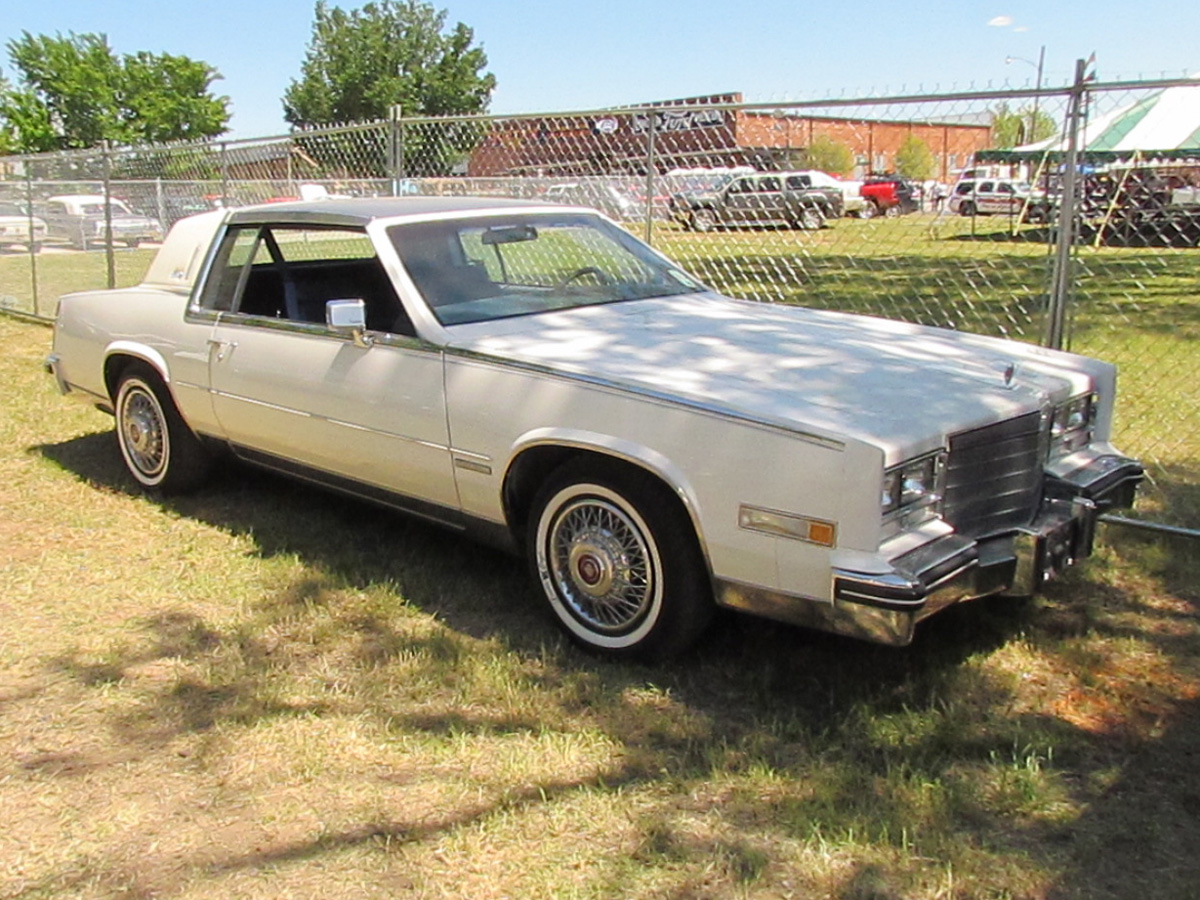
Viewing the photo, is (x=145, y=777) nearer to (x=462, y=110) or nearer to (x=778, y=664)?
(x=778, y=664)

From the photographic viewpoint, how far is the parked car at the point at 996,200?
641 cm

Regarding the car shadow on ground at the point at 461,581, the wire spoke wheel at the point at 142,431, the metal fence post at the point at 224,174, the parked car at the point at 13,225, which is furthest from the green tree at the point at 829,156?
the parked car at the point at 13,225

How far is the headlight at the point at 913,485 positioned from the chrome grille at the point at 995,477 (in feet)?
0.21

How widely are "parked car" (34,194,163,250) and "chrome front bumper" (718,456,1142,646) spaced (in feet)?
35.1

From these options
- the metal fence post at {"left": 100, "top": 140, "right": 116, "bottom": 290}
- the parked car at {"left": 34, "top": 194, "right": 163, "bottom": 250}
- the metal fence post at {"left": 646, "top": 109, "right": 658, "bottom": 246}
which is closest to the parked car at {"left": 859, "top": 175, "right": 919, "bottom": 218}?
the metal fence post at {"left": 646, "top": 109, "right": 658, "bottom": 246}

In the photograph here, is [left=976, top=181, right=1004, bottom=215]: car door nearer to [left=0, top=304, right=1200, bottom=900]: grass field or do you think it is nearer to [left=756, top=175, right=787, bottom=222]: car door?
[left=756, top=175, right=787, bottom=222]: car door

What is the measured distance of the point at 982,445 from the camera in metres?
3.54

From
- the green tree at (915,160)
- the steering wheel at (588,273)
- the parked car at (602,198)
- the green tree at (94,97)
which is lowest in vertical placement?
the steering wheel at (588,273)

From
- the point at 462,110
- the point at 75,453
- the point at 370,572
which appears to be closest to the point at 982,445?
the point at 370,572

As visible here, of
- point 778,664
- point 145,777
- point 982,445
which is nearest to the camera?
point 145,777

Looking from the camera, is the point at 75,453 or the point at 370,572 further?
the point at 75,453

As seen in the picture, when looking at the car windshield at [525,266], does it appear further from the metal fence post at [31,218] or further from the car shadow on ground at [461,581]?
the metal fence post at [31,218]

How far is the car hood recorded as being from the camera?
11.1ft

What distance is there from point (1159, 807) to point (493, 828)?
1837 mm
